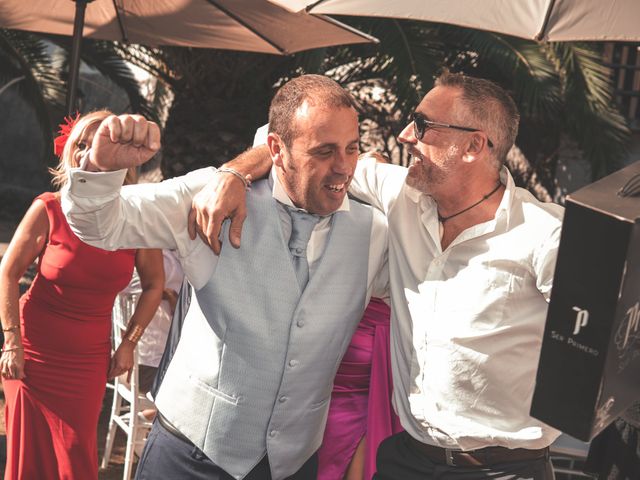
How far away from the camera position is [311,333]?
8.44 ft

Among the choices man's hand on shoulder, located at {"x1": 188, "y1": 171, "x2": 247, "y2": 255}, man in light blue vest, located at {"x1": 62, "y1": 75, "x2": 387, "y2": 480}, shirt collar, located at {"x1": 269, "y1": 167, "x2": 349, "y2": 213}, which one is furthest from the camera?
shirt collar, located at {"x1": 269, "y1": 167, "x2": 349, "y2": 213}

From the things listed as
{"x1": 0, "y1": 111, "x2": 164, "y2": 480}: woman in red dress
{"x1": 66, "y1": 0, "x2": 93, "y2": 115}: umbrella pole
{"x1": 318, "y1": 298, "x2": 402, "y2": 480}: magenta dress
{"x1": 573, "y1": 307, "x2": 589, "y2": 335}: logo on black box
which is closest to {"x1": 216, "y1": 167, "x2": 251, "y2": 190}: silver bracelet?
{"x1": 318, "y1": 298, "x2": 402, "y2": 480}: magenta dress

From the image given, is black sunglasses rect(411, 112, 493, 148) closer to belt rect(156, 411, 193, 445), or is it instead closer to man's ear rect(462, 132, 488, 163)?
man's ear rect(462, 132, 488, 163)

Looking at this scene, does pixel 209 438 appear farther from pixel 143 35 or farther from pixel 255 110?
pixel 255 110

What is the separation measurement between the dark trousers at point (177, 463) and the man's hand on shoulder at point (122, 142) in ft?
2.76

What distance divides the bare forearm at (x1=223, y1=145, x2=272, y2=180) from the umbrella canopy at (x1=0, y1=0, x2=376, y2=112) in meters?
2.54

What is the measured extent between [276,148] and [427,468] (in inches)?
39.5

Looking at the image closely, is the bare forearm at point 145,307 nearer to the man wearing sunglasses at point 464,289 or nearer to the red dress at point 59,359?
the red dress at point 59,359

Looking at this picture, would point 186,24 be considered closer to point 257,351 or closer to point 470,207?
point 470,207

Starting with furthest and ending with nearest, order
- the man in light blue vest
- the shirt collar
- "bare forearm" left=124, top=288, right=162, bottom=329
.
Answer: "bare forearm" left=124, top=288, right=162, bottom=329 → the shirt collar → the man in light blue vest

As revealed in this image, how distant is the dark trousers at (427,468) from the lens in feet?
8.45

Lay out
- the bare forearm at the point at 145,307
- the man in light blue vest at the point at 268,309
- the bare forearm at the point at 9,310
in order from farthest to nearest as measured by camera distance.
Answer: the bare forearm at the point at 145,307 → the bare forearm at the point at 9,310 → the man in light blue vest at the point at 268,309

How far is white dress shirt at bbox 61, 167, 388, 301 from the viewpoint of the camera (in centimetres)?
224

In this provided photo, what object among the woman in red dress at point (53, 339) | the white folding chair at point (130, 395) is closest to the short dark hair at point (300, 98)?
the woman in red dress at point (53, 339)
